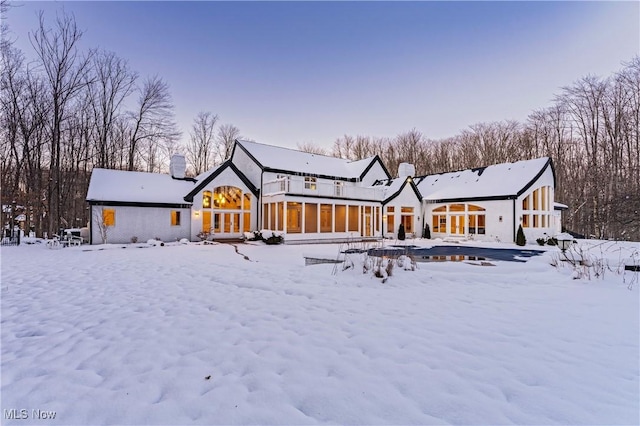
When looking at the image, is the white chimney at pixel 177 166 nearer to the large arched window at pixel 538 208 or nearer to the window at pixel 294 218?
the window at pixel 294 218

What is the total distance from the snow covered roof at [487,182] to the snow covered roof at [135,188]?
730 inches

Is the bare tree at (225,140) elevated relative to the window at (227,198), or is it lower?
elevated

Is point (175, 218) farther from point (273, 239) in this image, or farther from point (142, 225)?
point (273, 239)

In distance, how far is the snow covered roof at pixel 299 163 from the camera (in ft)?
71.8

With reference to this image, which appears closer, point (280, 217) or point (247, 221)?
point (280, 217)

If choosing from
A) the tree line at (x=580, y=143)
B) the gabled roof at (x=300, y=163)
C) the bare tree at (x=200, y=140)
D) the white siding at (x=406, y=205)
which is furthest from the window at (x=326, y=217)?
the bare tree at (x=200, y=140)

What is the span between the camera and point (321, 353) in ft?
11.5

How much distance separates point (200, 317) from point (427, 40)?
66.3 feet

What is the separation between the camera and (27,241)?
17812 mm

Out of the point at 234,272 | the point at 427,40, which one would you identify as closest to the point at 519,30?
the point at 427,40

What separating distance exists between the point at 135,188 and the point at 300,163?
11.4 metres

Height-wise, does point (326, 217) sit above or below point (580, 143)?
below

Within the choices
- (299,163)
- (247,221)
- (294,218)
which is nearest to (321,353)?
(294,218)

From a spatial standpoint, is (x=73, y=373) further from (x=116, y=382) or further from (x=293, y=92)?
(x=293, y=92)
